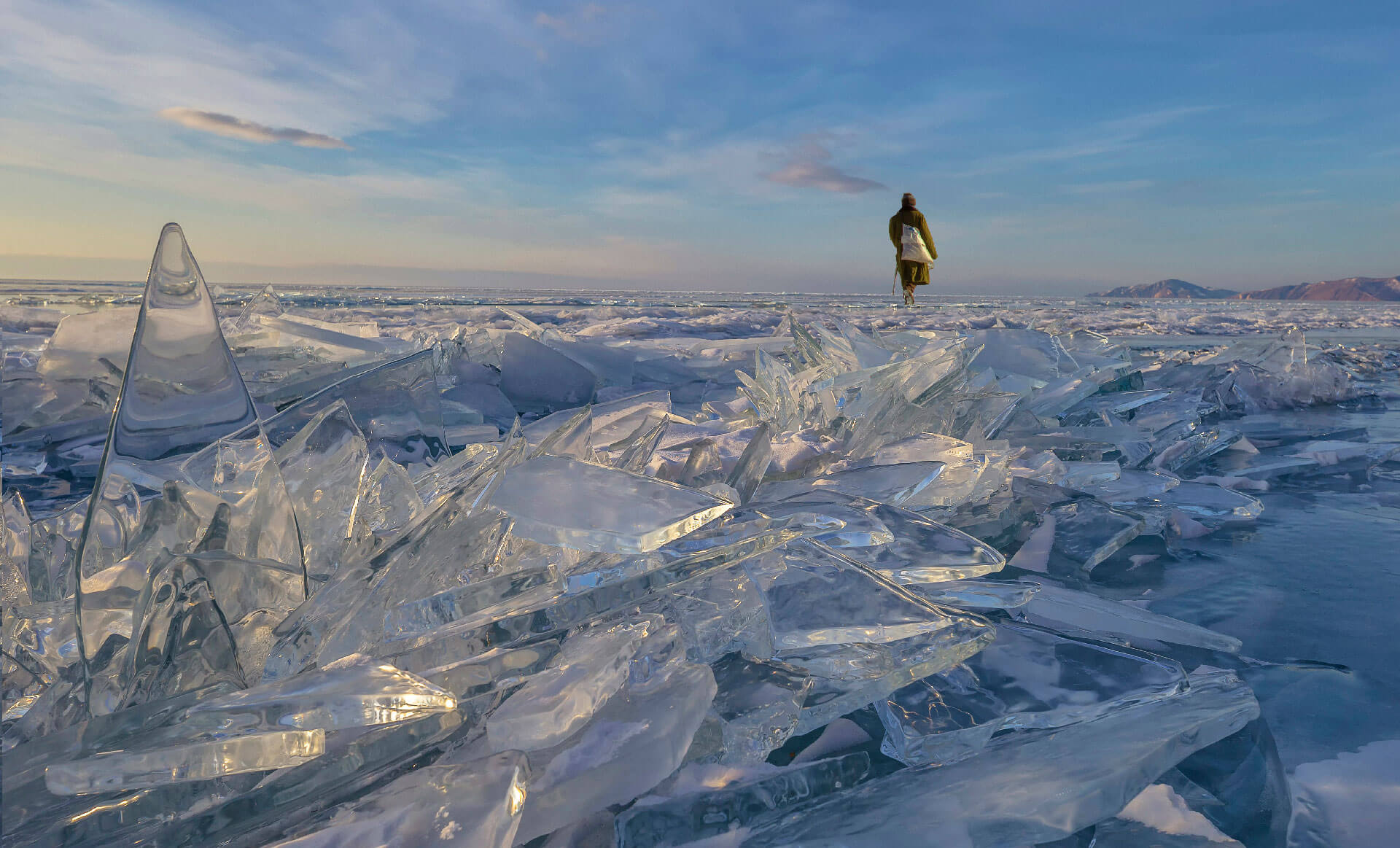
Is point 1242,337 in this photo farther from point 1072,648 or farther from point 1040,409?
point 1072,648

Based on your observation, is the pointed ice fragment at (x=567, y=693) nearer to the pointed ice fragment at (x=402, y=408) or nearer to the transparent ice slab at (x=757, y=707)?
the transparent ice slab at (x=757, y=707)

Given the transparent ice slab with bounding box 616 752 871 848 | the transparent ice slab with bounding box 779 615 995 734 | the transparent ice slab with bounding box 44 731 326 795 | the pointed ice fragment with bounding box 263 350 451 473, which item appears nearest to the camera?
the transparent ice slab with bounding box 44 731 326 795

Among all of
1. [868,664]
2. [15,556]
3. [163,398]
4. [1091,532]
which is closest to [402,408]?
[15,556]

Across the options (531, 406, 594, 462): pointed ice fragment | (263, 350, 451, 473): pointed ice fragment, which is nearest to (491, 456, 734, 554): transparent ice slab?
(531, 406, 594, 462): pointed ice fragment

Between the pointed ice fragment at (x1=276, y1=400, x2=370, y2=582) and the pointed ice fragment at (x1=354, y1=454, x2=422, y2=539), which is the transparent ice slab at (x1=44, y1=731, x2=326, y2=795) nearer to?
the pointed ice fragment at (x1=276, y1=400, x2=370, y2=582)

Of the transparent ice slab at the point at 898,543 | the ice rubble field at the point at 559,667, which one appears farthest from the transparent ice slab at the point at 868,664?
the transparent ice slab at the point at 898,543

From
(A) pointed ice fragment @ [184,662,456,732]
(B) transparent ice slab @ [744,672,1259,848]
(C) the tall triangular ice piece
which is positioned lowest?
(B) transparent ice slab @ [744,672,1259,848]
